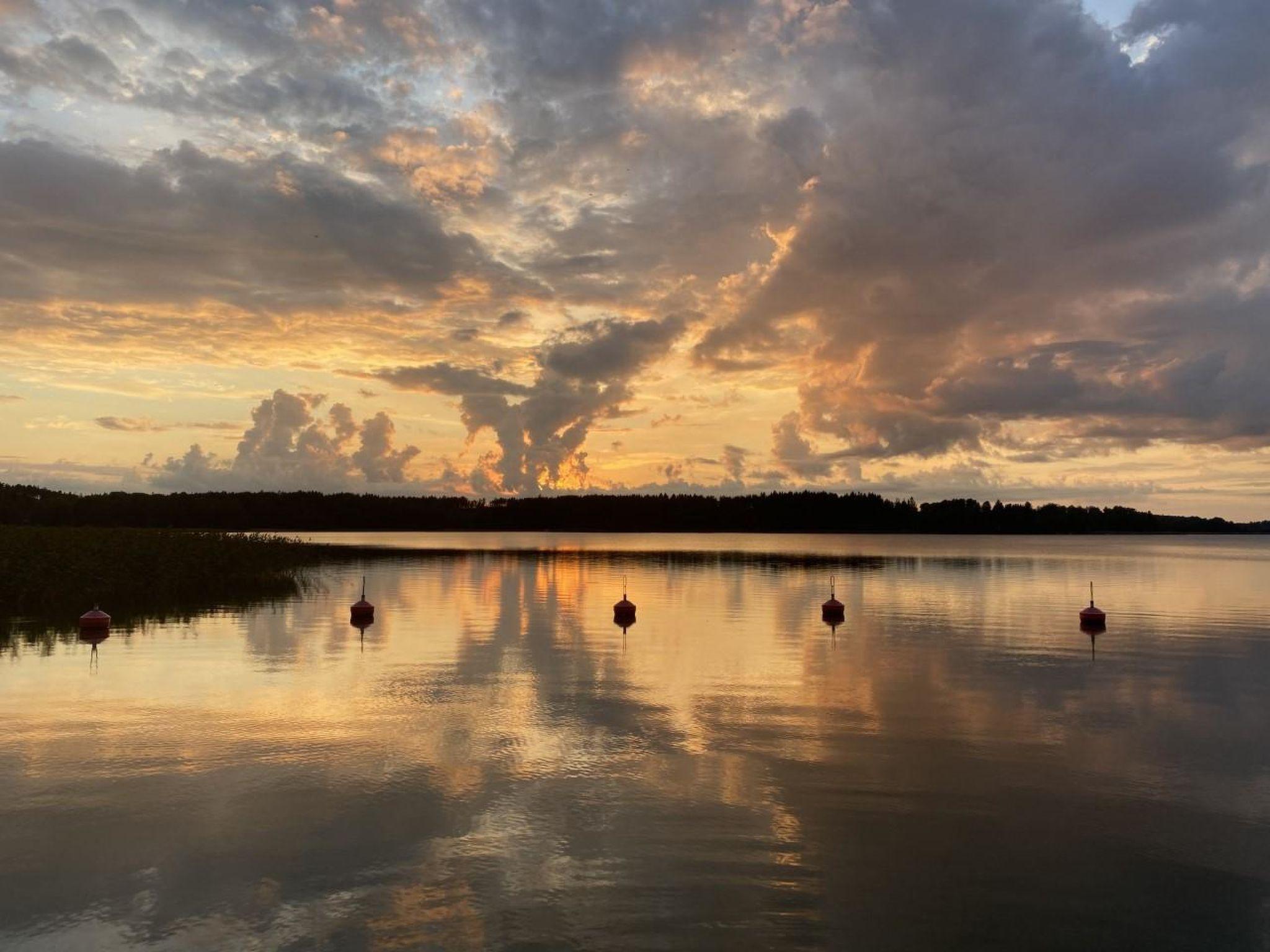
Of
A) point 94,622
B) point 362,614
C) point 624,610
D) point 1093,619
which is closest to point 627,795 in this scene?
point 94,622

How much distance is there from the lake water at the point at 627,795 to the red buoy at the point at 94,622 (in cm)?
188

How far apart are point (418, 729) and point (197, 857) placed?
841 centimetres

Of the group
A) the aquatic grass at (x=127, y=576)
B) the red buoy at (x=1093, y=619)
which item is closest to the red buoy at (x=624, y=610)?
the aquatic grass at (x=127, y=576)

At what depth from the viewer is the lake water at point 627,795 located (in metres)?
11.7

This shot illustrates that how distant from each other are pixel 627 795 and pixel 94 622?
29.8 metres

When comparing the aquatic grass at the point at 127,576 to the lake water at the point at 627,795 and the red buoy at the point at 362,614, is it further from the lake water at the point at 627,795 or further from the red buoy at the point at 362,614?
the lake water at the point at 627,795

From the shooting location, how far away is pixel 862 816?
51.6 feet

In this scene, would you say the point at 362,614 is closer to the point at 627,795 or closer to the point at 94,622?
the point at 94,622

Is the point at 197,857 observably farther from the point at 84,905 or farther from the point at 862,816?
the point at 862,816

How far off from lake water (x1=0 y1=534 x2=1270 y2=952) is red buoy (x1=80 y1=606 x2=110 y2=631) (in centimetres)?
188

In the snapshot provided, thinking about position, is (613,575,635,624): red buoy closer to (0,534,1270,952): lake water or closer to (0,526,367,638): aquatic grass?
(0,534,1270,952): lake water

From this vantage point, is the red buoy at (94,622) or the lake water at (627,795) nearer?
the lake water at (627,795)

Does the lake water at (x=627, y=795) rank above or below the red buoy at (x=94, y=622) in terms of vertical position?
below

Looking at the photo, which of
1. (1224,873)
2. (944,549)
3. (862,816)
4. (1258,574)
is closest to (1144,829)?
(1224,873)
